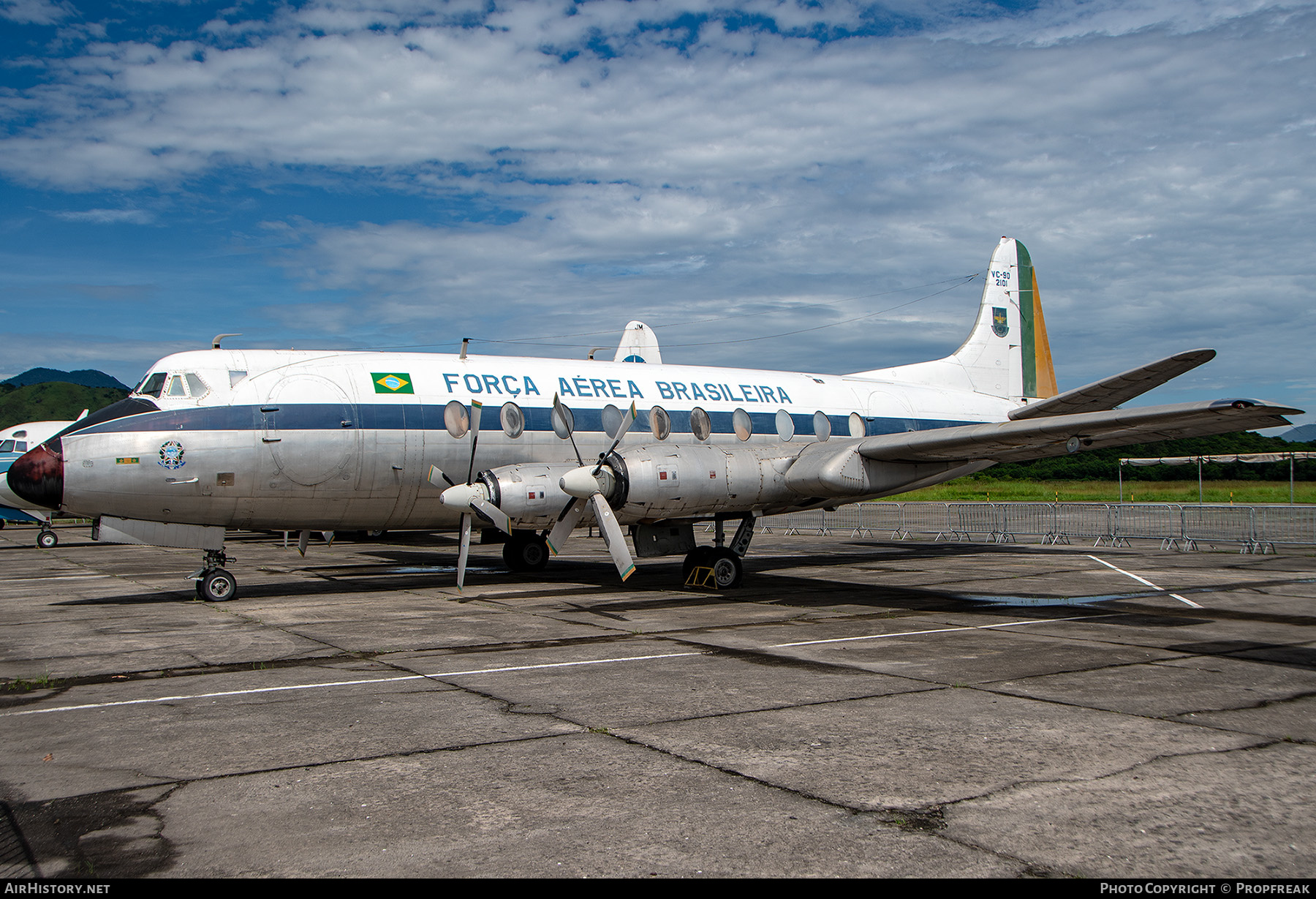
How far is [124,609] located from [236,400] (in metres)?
3.94

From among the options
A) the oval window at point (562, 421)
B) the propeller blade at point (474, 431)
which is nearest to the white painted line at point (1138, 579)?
the oval window at point (562, 421)

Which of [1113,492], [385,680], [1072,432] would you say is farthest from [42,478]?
[1113,492]

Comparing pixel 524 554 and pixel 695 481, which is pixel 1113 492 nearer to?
pixel 524 554

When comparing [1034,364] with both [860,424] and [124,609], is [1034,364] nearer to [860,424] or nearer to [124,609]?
[860,424]

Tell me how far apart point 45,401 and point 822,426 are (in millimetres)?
209431

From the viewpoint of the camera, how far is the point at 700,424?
18016 millimetres

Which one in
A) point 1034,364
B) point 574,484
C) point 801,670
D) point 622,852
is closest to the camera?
point 622,852

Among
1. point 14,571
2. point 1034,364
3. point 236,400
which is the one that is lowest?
point 14,571

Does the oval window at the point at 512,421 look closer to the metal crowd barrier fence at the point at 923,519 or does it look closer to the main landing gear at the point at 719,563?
the main landing gear at the point at 719,563

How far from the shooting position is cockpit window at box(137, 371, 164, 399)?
14.5 metres

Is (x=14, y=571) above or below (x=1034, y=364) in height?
below

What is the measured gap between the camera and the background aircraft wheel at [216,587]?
15.1 metres

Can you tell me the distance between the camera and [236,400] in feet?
47.8

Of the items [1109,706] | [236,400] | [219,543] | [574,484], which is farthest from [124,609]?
[1109,706]
